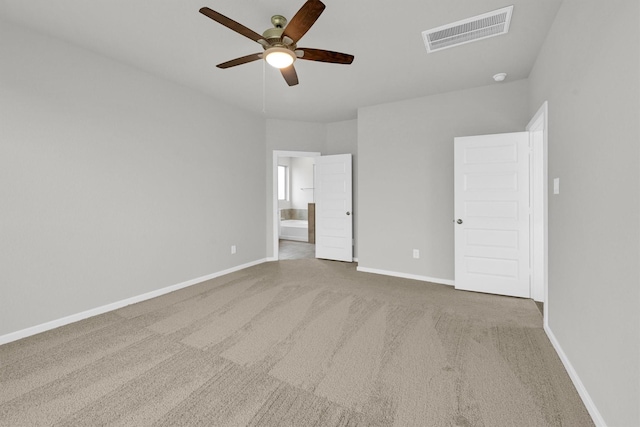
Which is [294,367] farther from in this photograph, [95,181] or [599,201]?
[95,181]

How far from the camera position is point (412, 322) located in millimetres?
2727

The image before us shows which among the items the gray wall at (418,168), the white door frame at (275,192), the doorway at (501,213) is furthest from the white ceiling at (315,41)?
the white door frame at (275,192)

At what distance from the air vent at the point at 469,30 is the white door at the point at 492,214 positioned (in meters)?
1.23

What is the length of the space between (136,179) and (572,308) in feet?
13.2

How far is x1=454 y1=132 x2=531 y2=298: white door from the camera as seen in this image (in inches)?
132

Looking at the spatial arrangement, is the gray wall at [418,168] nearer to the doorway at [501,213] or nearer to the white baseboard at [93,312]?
the doorway at [501,213]

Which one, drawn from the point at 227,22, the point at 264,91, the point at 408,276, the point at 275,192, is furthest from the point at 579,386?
the point at 275,192

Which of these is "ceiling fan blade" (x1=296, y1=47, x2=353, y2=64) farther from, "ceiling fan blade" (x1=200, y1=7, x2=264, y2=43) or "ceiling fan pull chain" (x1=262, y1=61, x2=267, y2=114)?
"ceiling fan pull chain" (x1=262, y1=61, x2=267, y2=114)

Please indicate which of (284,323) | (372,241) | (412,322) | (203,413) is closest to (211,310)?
(284,323)

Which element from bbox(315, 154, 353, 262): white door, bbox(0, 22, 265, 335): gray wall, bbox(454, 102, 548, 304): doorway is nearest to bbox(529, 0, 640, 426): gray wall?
Result: bbox(454, 102, 548, 304): doorway

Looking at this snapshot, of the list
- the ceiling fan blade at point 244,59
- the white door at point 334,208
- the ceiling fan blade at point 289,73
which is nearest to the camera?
the ceiling fan blade at point 244,59

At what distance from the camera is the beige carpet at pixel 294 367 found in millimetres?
1573

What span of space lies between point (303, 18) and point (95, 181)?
2525 mm

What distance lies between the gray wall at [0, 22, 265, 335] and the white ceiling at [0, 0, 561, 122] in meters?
0.30
